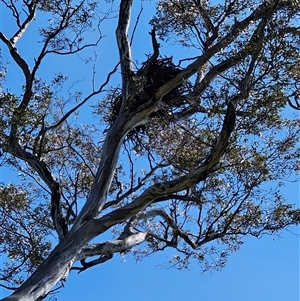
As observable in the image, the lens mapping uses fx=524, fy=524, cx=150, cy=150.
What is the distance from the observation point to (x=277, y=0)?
5.53m

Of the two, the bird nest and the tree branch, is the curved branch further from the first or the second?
the tree branch

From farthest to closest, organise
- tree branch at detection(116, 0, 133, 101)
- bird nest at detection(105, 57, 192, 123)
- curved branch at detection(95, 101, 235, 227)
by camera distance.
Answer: tree branch at detection(116, 0, 133, 101) → bird nest at detection(105, 57, 192, 123) → curved branch at detection(95, 101, 235, 227)

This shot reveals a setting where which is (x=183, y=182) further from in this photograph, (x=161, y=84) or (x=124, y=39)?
(x=124, y=39)

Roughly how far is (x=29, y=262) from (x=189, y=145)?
2535 mm

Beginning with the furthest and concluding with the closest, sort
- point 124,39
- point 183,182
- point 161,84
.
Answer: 1. point 124,39
2. point 161,84
3. point 183,182

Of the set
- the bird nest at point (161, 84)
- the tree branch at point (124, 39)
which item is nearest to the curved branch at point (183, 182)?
the bird nest at point (161, 84)

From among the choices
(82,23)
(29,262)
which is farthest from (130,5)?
(29,262)

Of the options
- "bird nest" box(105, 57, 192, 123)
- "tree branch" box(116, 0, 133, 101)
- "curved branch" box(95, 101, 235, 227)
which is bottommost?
"curved branch" box(95, 101, 235, 227)

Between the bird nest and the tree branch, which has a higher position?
the tree branch

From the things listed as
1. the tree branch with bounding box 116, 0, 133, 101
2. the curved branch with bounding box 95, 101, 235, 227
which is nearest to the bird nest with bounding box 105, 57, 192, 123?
the tree branch with bounding box 116, 0, 133, 101

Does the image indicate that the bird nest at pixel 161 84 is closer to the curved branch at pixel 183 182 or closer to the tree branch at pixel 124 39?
the tree branch at pixel 124 39

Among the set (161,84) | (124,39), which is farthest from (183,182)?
(124,39)

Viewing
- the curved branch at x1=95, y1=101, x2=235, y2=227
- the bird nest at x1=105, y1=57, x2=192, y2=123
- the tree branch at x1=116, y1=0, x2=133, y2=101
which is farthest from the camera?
the tree branch at x1=116, y1=0, x2=133, y2=101

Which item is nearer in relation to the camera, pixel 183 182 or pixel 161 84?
pixel 183 182
